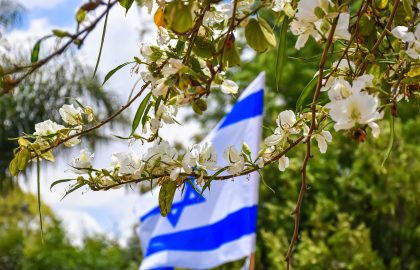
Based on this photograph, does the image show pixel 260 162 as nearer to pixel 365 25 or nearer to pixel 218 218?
pixel 365 25

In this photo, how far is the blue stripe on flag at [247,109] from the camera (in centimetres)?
488

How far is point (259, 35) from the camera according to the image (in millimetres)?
919

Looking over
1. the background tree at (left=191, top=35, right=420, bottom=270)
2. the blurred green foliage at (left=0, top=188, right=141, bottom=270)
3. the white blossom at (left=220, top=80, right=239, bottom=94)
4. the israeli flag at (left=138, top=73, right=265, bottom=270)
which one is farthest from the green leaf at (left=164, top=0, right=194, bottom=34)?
the blurred green foliage at (left=0, top=188, right=141, bottom=270)

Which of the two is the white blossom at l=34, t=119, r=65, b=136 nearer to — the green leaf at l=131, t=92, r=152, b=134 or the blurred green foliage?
the green leaf at l=131, t=92, r=152, b=134

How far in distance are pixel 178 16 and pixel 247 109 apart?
4150mm

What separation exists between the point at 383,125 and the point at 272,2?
6.47m

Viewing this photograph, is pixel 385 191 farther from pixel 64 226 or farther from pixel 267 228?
pixel 64 226

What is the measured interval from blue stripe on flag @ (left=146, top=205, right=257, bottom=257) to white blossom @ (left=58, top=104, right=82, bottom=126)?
336 cm

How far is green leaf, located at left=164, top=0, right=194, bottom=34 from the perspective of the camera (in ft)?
2.63

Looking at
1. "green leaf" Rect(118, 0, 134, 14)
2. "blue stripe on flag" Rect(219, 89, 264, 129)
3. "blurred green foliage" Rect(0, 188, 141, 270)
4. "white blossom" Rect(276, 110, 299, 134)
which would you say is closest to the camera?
"green leaf" Rect(118, 0, 134, 14)

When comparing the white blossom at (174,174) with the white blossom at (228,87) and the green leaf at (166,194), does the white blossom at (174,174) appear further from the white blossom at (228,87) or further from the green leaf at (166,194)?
the white blossom at (228,87)

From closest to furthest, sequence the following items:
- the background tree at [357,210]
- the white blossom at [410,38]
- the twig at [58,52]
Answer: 1. the twig at [58,52]
2. the white blossom at [410,38]
3. the background tree at [357,210]

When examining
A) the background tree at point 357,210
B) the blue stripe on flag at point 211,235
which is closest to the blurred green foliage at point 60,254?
the background tree at point 357,210

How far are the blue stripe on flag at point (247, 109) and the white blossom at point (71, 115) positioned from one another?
3.77 m
